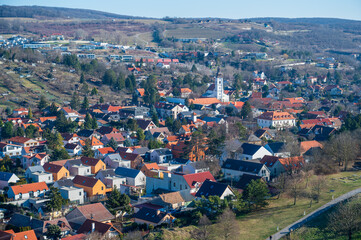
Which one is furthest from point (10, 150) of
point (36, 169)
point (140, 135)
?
point (140, 135)

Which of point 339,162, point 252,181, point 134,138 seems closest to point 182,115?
point 134,138

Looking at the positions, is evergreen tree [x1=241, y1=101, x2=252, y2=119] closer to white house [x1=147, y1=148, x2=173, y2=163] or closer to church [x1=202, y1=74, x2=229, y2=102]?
church [x1=202, y1=74, x2=229, y2=102]

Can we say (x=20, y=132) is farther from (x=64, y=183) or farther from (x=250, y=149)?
(x=250, y=149)

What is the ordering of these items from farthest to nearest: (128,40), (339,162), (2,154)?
(128,40)
(2,154)
(339,162)

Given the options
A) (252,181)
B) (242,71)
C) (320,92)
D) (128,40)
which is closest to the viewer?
(252,181)

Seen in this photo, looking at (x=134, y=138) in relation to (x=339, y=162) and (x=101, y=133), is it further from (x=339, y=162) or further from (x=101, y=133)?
(x=339, y=162)

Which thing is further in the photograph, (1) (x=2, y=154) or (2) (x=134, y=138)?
(2) (x=134, y=138)
